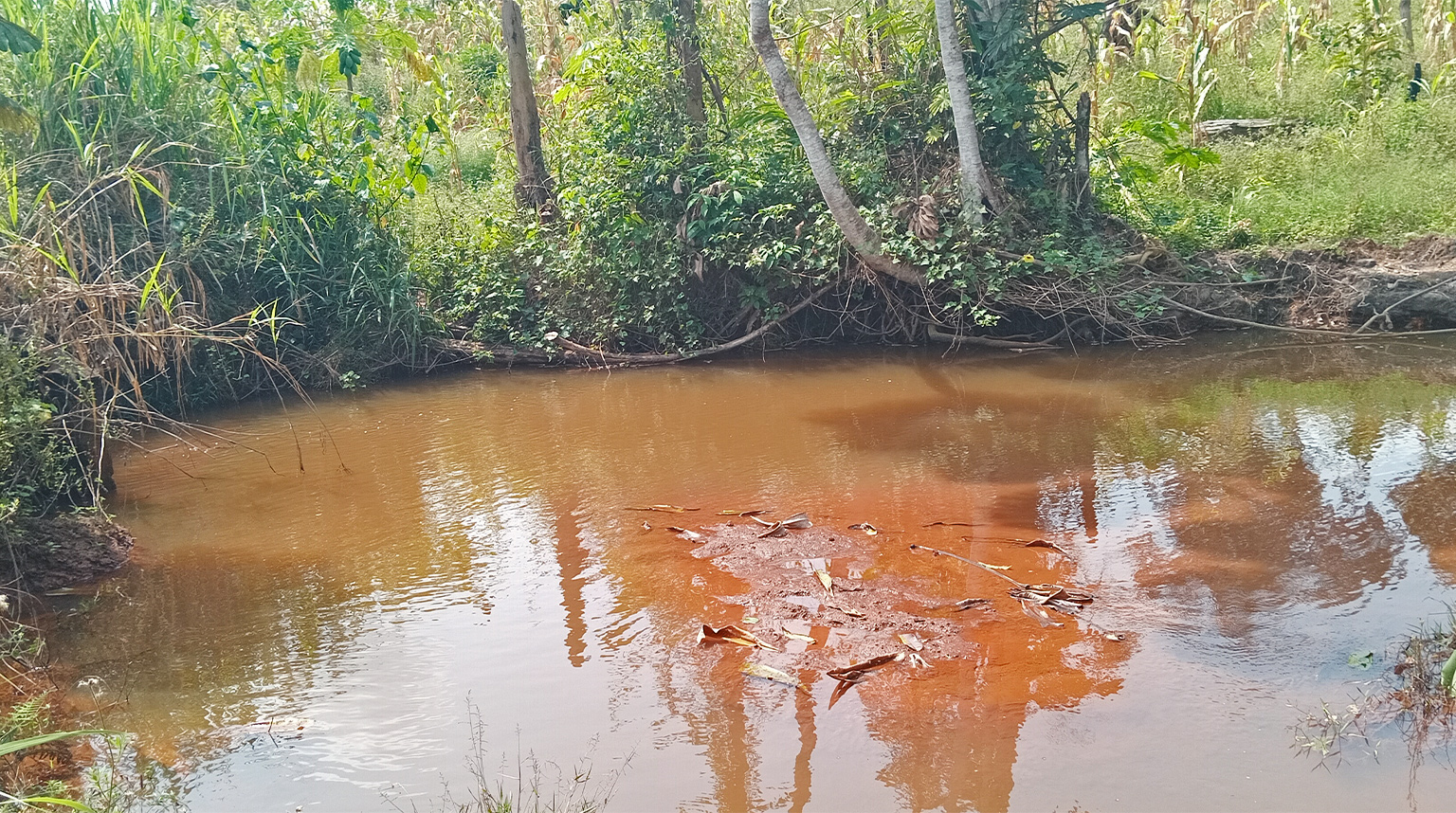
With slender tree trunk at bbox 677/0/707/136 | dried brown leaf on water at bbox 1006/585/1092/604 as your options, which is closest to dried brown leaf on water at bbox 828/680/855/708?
dried brown leaf on water at bbox 1006/585/1092/604

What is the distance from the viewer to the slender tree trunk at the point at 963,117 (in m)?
8.62

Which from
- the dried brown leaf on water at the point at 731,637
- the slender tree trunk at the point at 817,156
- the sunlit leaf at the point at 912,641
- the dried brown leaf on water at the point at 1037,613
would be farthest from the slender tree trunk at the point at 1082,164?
the dried brown leaf on water at the point at 731,637

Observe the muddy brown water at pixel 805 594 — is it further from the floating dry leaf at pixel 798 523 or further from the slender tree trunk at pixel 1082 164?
the slender tree trunk at pixel 1082 164

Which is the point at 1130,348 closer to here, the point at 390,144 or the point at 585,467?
the point at 585,467

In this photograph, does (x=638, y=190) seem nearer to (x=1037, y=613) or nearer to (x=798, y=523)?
(x=798, y=523)

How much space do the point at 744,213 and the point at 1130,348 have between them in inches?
143

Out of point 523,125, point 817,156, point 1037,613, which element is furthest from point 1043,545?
point 523,125

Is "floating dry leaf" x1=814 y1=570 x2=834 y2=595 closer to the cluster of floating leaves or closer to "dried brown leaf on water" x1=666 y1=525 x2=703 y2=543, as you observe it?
the cluster of floating leaves

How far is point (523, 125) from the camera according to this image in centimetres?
1066

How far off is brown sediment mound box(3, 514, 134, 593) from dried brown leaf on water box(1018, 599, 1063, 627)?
13.6 feet

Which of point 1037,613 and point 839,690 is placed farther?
point 1037,613

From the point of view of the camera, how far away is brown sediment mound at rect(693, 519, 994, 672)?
390 centimetres

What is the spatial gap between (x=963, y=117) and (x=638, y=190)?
3002 mm

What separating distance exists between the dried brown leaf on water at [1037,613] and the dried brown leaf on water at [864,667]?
0.60 metres
